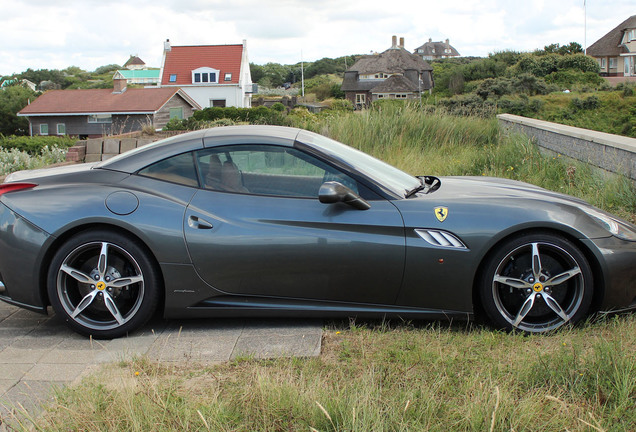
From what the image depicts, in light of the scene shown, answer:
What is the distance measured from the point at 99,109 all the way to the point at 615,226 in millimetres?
62085

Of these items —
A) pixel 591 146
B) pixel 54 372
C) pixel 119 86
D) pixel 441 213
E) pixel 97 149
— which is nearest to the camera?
pixel 54 372

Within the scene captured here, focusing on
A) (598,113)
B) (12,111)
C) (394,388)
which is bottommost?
(394,388)

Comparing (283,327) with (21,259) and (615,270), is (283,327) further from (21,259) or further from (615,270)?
(615,270)

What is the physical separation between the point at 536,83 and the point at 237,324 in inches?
1402

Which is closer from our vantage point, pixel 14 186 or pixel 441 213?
pixel 441 213

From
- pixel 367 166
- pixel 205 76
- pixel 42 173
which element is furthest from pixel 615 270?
pixel 205 76

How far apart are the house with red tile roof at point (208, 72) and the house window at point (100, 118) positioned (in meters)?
9.05

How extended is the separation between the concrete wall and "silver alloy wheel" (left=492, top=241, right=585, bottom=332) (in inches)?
142

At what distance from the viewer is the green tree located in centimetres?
7719

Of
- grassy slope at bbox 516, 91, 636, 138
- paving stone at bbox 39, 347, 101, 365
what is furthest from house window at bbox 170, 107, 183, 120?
paving stone at bbox 39, 347, 101, 365

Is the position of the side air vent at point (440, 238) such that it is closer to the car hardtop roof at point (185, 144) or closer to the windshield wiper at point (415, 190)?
the windshield wiper at point (415, 190)

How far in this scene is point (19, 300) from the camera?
4.04 meters

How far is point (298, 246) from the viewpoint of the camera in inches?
152

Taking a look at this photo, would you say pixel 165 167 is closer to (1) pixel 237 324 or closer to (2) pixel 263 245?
(2) pixel 263 245
